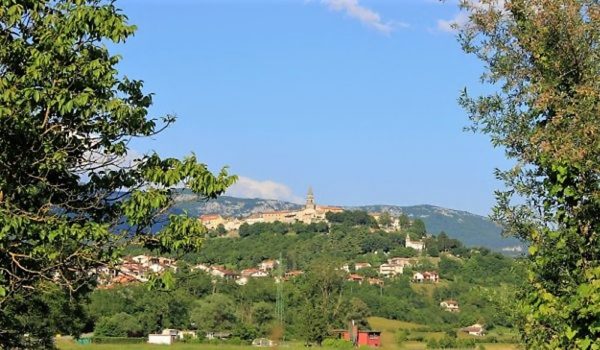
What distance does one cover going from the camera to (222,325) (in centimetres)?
13625

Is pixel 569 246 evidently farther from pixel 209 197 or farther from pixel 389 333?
pixel 389 333

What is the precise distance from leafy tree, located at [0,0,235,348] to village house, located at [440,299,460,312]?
557 ft

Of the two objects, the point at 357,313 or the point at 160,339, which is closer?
the point at 160,339

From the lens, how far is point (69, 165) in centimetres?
1123

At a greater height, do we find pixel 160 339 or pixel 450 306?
pixel 450 306

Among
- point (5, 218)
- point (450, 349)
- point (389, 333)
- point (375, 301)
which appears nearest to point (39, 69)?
point (5, 218)

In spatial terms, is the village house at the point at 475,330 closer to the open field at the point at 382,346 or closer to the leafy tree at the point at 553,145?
the open field at the point at 382,346

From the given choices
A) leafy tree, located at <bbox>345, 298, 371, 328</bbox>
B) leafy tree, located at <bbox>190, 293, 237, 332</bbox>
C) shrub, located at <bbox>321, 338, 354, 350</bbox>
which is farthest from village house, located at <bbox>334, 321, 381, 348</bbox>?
leafy tree, located at <bbox>190, 293, 237, 332</bbox>

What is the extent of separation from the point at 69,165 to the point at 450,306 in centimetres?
17483

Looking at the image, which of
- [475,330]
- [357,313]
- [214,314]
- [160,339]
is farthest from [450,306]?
[160,339]

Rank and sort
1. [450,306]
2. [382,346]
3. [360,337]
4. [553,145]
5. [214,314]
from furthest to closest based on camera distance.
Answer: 1. [450,306]
2. [214,314]
3. [360,337]
4. [382,346]
5. [553,145]

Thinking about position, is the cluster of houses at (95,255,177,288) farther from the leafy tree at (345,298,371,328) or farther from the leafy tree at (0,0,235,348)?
the leafy tree at (345,298,371,328)

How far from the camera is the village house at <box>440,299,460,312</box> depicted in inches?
6969

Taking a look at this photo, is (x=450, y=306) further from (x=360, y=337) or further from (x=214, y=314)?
(x=214, y=314)
